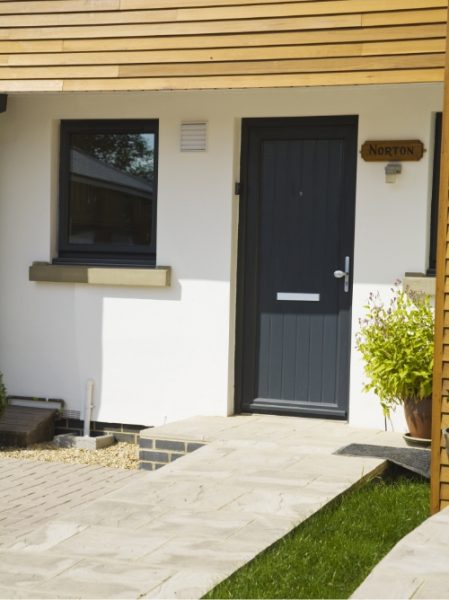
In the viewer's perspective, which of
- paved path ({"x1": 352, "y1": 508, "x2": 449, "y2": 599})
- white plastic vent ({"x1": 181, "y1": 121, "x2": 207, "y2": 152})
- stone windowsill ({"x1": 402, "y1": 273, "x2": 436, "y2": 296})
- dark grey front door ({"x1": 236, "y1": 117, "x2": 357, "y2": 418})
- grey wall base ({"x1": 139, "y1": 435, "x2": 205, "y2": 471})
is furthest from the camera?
white plastic vent ({"x1": 181, "y1": 121, "x2": 207, "y2": 152})

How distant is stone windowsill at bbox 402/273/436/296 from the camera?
831 cm

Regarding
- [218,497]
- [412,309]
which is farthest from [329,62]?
[218,497]

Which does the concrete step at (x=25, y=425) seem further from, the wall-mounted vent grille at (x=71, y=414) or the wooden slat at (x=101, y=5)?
the wooden slat at (x=101, y=5)

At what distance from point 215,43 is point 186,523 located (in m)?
4.26

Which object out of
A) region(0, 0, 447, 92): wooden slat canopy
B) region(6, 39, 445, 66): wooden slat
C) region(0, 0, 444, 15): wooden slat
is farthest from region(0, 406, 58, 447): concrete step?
region(0, 0, 444, 15): wooden slat

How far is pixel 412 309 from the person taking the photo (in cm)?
841

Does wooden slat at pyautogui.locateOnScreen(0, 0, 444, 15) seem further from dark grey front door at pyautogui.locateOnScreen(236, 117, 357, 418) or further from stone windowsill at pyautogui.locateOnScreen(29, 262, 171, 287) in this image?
stone windowsill at pyautogui.locateOnScreen(29, 262, 171, 287)

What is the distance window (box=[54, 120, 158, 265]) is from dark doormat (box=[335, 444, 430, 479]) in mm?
2854

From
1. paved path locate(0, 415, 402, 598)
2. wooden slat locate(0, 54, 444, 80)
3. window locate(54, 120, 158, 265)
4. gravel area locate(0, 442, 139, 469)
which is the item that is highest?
wooden slat locate(0, 54, 444, 80)

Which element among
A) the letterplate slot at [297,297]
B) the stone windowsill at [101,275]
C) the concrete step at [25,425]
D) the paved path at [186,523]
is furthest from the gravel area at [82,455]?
the letterplate slot at [297,297]

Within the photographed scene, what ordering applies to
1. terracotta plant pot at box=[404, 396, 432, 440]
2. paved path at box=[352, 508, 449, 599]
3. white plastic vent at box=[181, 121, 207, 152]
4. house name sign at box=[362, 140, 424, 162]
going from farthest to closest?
white plastic vent at box=[181, 121, 207, 152] < house name sign at box=[362, 140, 424, 162] < terracotta plant pot at box=[404, 396, 432, 440] < paved path at box=[352, 508, 449, 599]

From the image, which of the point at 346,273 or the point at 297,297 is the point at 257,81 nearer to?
the point at 346,273

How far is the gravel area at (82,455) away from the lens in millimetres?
8797

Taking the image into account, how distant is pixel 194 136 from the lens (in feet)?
30.3
